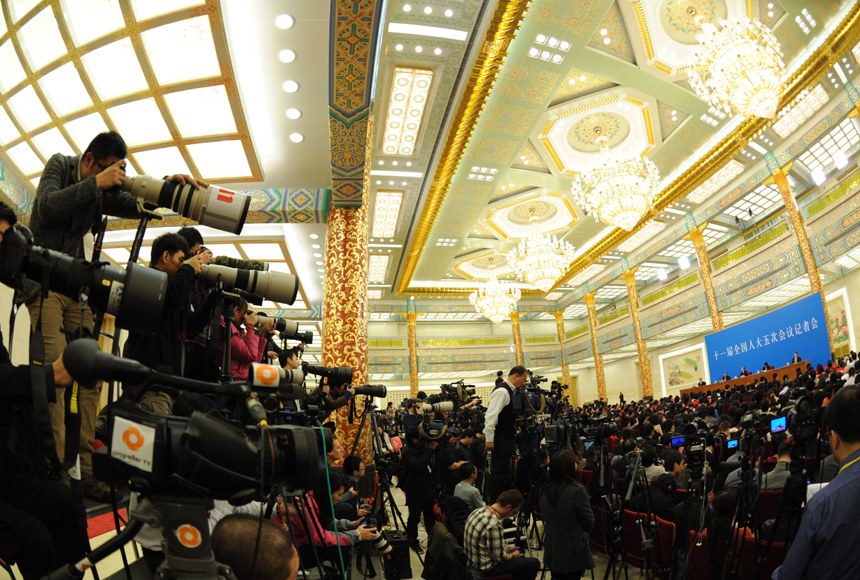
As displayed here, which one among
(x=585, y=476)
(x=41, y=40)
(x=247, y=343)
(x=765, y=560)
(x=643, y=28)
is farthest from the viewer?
(x=643, y=28)

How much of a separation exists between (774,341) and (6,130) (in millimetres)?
13250

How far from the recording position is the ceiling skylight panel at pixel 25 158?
18.9 feet

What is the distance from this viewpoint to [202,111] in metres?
5.39

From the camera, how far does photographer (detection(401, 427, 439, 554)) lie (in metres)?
4.27

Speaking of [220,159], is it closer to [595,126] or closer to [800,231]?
[595,126]

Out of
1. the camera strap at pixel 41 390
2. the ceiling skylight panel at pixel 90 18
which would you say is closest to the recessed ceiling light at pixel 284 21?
the ceiling skylight panel at pixel 90 18

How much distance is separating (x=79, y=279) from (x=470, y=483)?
3.47 m

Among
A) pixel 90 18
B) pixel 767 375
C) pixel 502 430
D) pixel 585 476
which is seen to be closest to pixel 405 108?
pixel 90 18

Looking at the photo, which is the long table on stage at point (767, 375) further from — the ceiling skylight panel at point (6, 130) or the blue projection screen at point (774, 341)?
the ceiling skylight panel at point (6, 130)

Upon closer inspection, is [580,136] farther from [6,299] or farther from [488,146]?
[6,299]

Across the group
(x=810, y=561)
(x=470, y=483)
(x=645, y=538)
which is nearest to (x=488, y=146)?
(x=470, y=483)

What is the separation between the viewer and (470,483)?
13.1 ft

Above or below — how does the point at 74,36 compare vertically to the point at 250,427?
above

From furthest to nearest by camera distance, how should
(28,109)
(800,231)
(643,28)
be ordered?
(800,231)
(643,28)
(28,109)
